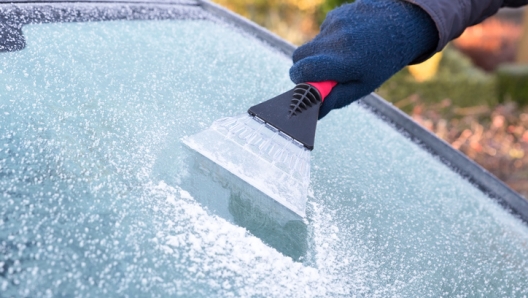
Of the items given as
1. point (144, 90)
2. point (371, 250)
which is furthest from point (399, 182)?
point (144, 90)

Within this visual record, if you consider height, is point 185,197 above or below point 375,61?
below

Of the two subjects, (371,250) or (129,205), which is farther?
(371,250)

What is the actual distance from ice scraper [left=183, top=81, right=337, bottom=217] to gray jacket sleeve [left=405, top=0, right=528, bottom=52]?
0.31 metres

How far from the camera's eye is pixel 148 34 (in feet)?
4.17

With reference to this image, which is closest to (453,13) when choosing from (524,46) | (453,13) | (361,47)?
(453,13)

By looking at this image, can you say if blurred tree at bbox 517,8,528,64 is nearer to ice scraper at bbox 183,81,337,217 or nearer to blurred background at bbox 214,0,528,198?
blurred background at bbox 214,0,528,198

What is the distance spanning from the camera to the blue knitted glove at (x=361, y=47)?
1.06m

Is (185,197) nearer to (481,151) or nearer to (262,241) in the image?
(262,241)

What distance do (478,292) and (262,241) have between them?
0.46 metres

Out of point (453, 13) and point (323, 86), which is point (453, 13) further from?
point (323, 86)

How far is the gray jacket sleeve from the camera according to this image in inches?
45.2

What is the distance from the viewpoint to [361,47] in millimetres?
1078

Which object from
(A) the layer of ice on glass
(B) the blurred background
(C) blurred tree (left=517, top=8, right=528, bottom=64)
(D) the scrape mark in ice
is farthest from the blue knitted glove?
(C) blurred tree (left=517, top=8, right=528, bottom=64)

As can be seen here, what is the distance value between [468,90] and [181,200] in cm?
658
